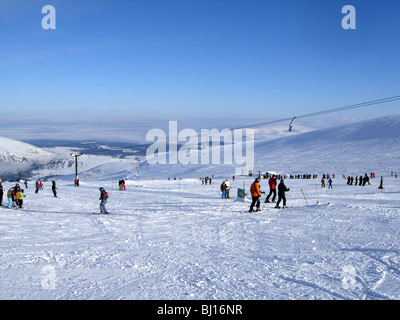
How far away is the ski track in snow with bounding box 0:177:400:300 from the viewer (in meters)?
5.13

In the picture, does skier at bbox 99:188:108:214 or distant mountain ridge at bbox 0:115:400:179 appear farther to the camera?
distant mountain ridge at bbox 0:115:400:179

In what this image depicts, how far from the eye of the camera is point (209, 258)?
694 centimetres

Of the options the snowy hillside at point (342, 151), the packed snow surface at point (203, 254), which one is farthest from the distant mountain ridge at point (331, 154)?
the packed snow surface at point (203, 254)

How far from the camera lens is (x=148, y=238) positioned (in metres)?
9.29

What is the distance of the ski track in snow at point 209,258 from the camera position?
513cm

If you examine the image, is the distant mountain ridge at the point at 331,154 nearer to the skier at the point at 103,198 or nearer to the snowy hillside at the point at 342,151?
the snowy hillside at the point at 342,151

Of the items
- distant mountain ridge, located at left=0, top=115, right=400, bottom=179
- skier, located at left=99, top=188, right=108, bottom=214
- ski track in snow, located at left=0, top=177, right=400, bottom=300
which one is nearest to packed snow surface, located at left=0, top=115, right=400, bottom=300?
ski track in snow, located at left=0, top=177, right=400, bottom=300

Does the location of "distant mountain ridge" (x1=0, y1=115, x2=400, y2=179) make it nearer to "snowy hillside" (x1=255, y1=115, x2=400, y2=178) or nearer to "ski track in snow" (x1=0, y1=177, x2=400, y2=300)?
"snowy hillside" (x1=255, y1=115, x2=400, y2=178)

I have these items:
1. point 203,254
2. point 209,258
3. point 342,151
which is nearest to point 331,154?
point 342,151

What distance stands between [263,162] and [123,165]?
339ft

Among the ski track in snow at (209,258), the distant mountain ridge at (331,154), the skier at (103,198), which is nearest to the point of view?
the ski track in snow at (209,258)

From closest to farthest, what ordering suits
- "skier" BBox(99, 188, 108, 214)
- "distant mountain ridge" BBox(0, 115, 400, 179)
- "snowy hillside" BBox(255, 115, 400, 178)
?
"skier" BBox(99, 188, 108, 214), "snowy hillside" BBox(255, 115, 400, 178), "distant mountain ridge" BBox(0, 115, 400, 179)

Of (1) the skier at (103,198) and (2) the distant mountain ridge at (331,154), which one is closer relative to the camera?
(1) the skier at (103,198)
